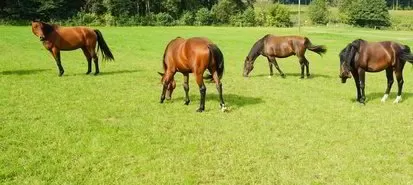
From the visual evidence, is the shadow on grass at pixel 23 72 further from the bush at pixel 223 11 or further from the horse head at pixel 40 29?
the bush at pixel 223 11

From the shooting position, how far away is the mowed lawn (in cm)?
741

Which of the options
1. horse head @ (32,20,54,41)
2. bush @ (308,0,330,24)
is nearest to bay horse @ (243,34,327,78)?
horse head @ (32,20,54,41)

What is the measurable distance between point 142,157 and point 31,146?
225 centimetres

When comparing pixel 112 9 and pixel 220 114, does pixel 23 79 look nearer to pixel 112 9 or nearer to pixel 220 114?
pixel 220 114

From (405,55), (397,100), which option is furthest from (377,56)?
(397,100)

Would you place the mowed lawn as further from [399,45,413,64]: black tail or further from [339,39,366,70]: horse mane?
[399,45,413,64]: black tail

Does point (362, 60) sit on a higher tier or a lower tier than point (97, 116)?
higher

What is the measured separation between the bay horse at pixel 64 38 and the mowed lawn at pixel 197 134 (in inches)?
46.5

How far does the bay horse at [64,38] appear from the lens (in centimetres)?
1694

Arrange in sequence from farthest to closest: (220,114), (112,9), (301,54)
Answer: (112,9) < (301,54) < (220,114)

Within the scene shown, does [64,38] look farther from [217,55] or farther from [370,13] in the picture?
[370,13]

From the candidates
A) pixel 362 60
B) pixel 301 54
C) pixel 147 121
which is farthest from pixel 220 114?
pixel 301 54

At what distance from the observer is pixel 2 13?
219 ft

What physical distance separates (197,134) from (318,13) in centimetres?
11083
